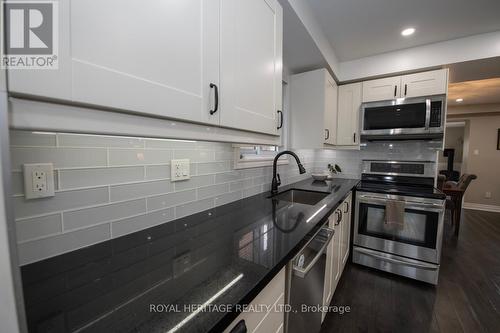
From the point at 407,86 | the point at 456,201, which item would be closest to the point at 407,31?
the point at 407,86

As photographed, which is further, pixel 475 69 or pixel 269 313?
pixel 475 69

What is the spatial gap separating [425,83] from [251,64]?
7.26 feet

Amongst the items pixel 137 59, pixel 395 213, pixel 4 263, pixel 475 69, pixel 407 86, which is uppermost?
pixel 475 69

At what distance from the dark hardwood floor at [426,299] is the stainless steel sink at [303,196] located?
2.82ft

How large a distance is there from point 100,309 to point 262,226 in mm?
679

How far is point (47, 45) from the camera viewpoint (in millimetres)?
406

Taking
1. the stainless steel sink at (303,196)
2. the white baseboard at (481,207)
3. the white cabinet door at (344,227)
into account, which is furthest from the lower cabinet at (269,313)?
the white baseboard at (481,207)

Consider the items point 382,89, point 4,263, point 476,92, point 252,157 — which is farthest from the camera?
point 476,92

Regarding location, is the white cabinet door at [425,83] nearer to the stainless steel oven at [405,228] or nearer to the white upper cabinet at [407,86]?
the white upper cabinet at [407,86]

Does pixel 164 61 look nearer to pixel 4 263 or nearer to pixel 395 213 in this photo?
pixel 4 263

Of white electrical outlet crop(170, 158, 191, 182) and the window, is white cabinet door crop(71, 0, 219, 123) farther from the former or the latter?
the window

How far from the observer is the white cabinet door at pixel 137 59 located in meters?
0.42

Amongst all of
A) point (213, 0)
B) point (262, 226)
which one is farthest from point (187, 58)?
point (262, 226)

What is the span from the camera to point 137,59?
54 centimetres
